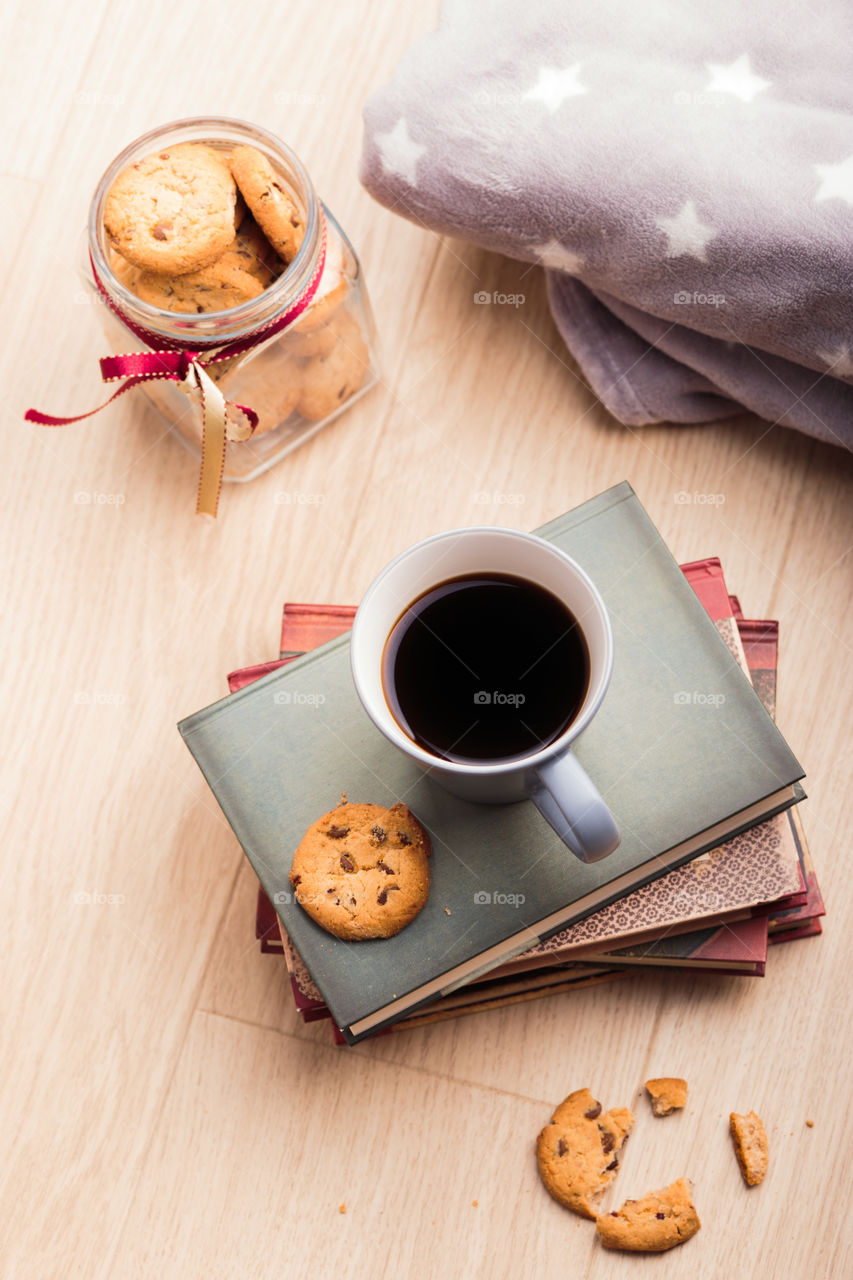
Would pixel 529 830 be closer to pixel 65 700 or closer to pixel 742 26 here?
pixel 65 700

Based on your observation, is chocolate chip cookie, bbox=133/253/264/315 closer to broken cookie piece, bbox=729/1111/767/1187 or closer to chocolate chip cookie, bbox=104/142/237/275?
chocolate chip cookie, bbox=104/142/237/275

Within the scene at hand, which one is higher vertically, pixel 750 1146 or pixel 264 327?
pixel 264 327

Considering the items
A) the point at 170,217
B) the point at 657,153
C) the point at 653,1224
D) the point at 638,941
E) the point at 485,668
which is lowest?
the point at 653,1224

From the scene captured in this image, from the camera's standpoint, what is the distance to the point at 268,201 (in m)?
0.74

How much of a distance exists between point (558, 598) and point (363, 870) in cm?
23

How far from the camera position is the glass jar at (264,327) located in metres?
0.73

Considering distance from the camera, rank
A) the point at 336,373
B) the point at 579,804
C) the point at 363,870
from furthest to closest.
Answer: the point at 336,373 → the point at 363,870 → the point at 579,804

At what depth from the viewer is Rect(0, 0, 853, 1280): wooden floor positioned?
80 centimetres

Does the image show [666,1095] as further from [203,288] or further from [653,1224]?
[203,288]

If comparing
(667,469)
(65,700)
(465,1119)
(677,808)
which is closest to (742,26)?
(667,469)

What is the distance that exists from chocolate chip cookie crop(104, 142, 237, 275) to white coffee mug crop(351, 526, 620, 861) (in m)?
0.28

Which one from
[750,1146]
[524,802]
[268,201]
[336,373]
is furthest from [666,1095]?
[268,201]

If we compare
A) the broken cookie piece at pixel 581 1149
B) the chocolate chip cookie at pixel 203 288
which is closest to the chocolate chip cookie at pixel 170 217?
the chocolate chip cookie at pixel 203 288

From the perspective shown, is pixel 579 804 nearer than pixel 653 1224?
Yes
